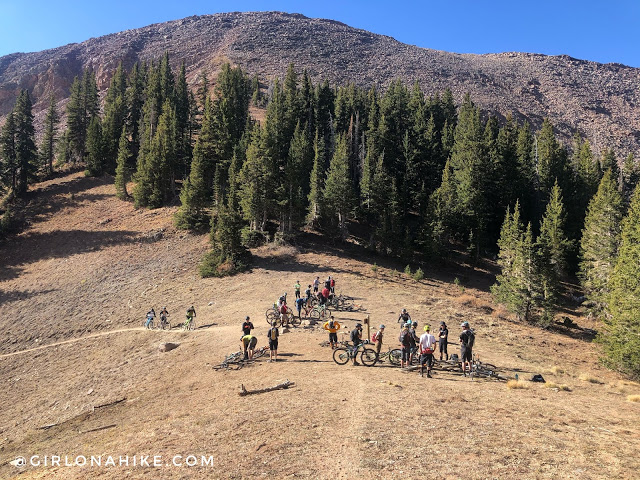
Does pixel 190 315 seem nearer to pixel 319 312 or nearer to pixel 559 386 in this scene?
pixel 319 312

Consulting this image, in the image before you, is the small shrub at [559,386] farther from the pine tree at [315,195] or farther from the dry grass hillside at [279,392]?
the pine tree at [315,195]

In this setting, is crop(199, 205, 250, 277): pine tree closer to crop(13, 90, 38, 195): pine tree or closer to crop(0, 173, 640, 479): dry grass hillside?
crop(0, 173, 640, 479): dry grass hillside

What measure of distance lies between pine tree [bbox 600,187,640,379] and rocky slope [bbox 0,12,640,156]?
112 meters

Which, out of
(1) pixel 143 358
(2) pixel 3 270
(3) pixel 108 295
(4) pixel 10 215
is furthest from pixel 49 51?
(1) pixel 143 358

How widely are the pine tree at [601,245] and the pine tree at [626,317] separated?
32.0ft

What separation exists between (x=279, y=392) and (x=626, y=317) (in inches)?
752

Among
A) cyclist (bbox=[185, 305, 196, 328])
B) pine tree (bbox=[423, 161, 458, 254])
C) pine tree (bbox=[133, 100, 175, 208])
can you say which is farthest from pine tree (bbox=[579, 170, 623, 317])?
pine tree (bbox=[133, 100, 175, 208])

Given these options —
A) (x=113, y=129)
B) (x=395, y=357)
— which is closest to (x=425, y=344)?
(x=395, y=357)

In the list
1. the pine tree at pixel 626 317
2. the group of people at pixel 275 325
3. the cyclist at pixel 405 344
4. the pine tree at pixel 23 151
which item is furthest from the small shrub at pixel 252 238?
the pine tree at pixel 23 151

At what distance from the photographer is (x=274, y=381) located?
14.1m

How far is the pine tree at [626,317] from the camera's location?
18578 millimetres

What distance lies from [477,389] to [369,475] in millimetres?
7230

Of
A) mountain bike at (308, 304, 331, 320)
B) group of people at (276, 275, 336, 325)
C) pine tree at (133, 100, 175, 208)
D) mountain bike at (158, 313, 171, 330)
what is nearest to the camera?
group of people at (276, 275, 336, 325)

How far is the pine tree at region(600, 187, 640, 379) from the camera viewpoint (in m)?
18.6
